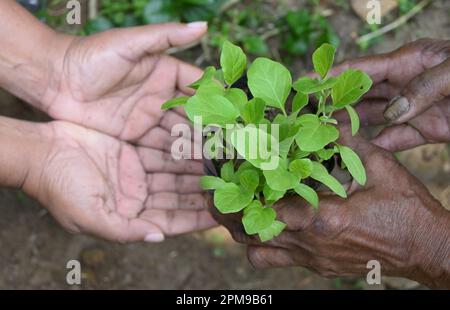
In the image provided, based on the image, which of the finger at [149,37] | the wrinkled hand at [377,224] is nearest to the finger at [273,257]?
the wrinkled hand at [377,224]

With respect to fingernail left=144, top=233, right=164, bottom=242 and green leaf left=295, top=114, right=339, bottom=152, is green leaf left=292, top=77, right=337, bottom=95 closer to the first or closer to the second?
green leaf left=295, top=114, right=339, bottom=152

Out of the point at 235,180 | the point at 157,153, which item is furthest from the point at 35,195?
the point at 235,180

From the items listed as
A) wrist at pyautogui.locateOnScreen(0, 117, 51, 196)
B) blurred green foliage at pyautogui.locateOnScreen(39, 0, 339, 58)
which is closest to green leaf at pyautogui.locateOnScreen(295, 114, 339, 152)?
wrist at pyautogui.locateOnScreen(0, 117, 51, 196)

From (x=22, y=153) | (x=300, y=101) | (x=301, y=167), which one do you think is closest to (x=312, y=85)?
(x=300, y=101)

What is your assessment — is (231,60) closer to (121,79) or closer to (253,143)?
(253,143)

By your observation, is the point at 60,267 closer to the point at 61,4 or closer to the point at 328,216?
the point at 61,4

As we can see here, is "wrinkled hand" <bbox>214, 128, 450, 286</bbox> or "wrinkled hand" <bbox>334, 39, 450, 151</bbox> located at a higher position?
"wrinkled hand" <bbox>334, 39, 450, 151</bbox>

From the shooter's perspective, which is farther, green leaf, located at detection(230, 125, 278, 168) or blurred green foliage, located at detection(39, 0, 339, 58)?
blurred green foliage, located at detection(39, 0, 339, 58)

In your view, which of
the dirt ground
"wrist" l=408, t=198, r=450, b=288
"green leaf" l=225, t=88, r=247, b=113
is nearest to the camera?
"green leaf" l=225, t=88, r=247, b=113
